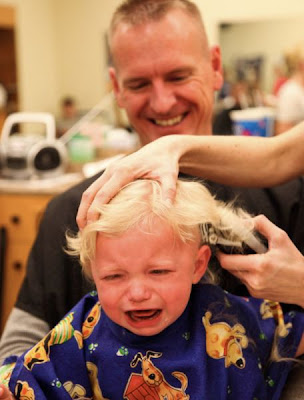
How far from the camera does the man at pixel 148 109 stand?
5.24ft

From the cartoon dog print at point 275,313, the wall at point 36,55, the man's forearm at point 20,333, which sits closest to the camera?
the cartoon dog print at point 275,313

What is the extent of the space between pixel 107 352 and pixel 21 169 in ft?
8.31

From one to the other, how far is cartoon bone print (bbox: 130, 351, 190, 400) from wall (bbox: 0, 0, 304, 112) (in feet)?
20.3

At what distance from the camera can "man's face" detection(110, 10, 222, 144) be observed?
67.9 inches

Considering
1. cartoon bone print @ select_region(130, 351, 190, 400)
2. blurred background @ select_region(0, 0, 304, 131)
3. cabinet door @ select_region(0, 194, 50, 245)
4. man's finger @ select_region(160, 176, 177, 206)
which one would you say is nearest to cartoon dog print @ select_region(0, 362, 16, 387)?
cartoon bone print @ select_region(130, 351, 190, 400)

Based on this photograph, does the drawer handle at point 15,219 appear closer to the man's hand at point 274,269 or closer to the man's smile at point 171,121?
the man's smile at point 171,121

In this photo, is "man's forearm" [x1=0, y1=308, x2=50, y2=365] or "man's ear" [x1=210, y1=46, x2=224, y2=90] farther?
"man's ear" [x1=210, y1=46, x2=224, y2=90]

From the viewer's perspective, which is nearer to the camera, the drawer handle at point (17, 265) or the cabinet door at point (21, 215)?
the cabinet door at point (21, 215)

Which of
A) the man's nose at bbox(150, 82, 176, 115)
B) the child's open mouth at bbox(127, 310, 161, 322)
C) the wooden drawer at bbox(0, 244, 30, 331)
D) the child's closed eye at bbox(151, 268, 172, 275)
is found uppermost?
the man's nose at bbox(150, 82, 176, 115)

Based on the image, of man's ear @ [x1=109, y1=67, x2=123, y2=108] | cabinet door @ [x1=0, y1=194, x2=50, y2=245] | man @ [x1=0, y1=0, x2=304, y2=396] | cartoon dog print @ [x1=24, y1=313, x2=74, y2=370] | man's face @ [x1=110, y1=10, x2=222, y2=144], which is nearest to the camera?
cartoon dog print @ [x1=24, y1=313, x2=74, y2=370]

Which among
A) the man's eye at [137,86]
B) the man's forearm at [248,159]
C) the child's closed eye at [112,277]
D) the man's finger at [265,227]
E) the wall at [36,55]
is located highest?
the wall at [36,55]

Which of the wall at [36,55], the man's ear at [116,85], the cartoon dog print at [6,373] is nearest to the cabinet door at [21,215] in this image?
the man's ear at [116,85]

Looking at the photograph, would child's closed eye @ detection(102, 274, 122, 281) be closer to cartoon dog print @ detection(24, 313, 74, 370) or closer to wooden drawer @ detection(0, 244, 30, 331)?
cartoon dog print @ detection(24, 313, 74, 370)

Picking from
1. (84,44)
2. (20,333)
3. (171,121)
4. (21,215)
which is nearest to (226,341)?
(20,333)
